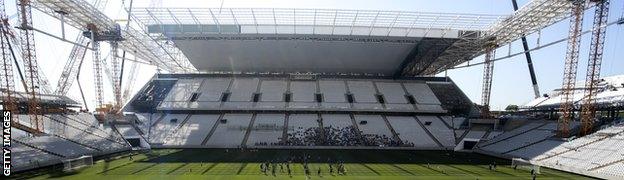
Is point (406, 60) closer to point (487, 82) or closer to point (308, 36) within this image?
point (487, 82)

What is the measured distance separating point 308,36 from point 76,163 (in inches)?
1215

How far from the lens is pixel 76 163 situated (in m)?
33.1

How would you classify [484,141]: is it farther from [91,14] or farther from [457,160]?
[91,14]

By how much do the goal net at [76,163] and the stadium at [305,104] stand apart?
170mm

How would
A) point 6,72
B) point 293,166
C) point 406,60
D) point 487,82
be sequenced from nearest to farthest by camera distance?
1. point 293,166
2. point 6,72
3. point 487,82
4. point 406,60

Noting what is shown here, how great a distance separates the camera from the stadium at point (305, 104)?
3494 cm

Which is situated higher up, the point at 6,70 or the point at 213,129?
the point at 6,70

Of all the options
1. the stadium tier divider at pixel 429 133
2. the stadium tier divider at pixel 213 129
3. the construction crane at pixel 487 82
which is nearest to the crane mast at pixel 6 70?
the stadium tier divider at pixel 213 129

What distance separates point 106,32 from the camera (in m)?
49.7

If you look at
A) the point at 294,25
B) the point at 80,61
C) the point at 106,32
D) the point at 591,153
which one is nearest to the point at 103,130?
the point at 106,32

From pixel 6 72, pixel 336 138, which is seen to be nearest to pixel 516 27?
pixel 336 138

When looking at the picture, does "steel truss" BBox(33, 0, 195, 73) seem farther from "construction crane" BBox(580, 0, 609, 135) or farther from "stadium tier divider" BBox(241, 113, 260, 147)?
"construction crane" BBox(580, 0, 609, 135)

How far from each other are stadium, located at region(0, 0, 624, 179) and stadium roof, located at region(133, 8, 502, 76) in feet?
0.76

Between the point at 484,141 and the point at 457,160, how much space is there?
12313 millimetres
